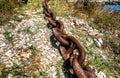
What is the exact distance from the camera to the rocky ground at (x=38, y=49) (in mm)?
4484

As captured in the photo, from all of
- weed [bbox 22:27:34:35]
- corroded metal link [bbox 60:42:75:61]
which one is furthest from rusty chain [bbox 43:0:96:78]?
weed [bbox 22:27:34:35]

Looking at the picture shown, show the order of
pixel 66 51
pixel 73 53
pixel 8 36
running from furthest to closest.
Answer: pixel 8 36 < pixel 66 51 < pixel 73 53

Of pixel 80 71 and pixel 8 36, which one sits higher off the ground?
pixel 80 71

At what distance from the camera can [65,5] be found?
8.06m

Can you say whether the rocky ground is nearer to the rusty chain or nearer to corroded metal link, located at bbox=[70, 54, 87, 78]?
the rusty chain

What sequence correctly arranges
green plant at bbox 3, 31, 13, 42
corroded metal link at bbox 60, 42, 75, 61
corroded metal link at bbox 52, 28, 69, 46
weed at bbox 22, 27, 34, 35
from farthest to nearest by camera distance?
weed at bbox 22, 27, 34, 35, green plant at bbox 3, 31, 13, 42, corroded metal link at bbox 52, 28, 69, 46, corroded metal link at bbox 60, 42, 75, 61

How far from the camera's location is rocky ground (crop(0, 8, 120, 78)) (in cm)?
448

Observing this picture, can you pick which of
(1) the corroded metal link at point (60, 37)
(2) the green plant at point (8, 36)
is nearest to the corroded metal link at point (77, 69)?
(1) the corroded metal link at point (60, 37)

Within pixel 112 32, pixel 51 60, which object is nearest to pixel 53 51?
pixel 51 60

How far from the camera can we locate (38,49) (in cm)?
515

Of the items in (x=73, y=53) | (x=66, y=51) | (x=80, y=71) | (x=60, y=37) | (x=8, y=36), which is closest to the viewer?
(x=80, y=71)

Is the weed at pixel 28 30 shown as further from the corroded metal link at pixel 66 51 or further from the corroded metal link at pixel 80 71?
the corroded metal link at pixel 80 71

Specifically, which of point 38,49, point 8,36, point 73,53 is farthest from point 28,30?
point 73,53

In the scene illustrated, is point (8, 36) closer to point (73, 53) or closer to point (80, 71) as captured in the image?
point (73, 53)
